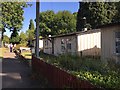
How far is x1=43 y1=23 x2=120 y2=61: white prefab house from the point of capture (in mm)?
20953

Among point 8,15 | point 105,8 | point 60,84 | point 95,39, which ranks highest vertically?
point 105,8

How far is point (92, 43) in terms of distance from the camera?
34406mm

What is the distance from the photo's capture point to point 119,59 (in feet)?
65.6

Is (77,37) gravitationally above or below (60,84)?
above

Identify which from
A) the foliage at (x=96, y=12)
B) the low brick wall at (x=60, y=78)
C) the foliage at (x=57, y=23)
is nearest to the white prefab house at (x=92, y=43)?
the low brick wall at (x=60, y=78)

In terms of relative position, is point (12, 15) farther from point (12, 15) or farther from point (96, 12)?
point (96, 12)

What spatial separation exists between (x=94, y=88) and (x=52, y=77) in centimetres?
557

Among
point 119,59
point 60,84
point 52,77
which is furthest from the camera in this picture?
point 119,59

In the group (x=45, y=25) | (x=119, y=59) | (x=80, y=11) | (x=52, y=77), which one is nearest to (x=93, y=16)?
(x=80, y=11)

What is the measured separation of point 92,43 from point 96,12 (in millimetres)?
30033

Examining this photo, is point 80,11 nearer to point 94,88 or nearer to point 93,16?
point 93,16

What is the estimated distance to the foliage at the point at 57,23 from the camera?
8475 cm

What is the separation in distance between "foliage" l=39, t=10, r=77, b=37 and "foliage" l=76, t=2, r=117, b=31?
18275mm

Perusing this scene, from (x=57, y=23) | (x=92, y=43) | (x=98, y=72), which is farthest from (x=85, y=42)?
(x=57, y=23)
